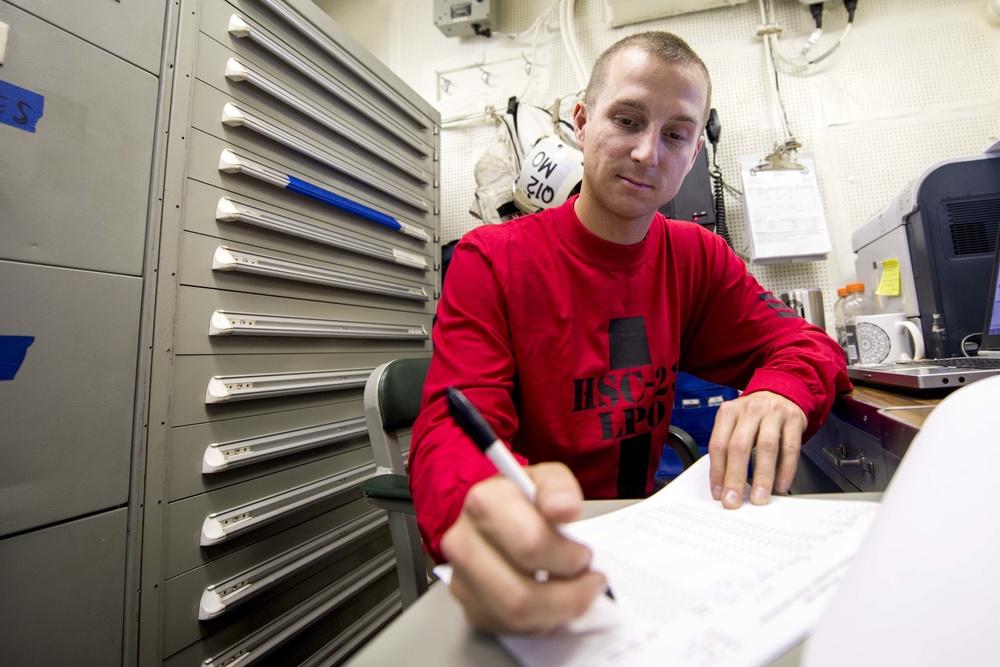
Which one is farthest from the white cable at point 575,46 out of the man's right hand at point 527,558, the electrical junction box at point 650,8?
the man's right hand at point 527,558

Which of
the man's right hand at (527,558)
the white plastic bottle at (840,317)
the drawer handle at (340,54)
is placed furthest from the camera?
the white plastic bottle at (840,317)

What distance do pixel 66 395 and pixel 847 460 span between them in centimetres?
133

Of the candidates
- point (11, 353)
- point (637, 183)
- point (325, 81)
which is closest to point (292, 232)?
point (325, 81)

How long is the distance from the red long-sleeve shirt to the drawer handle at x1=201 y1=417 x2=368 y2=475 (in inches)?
24.0

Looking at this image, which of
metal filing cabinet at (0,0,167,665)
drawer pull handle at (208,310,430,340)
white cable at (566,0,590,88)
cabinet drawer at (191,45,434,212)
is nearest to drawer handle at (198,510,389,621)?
metal filing cabinet at (0,0,167,665)

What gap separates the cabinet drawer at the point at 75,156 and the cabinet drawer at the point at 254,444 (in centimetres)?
35

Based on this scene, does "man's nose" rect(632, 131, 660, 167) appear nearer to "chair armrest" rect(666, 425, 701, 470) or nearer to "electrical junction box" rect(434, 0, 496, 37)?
"chair armrest" rect(666, 425, 701, 470)

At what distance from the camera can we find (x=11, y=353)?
0.71 metres

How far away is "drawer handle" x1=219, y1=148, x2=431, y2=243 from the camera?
41.3 inches

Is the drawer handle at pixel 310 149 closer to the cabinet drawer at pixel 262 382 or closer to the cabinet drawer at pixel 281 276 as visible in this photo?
the cabinet drawer at pixel 281 276

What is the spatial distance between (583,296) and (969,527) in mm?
586

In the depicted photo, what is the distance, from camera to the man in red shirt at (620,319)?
0.65m

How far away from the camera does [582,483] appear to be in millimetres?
784

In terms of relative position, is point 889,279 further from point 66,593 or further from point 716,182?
point 66,593
